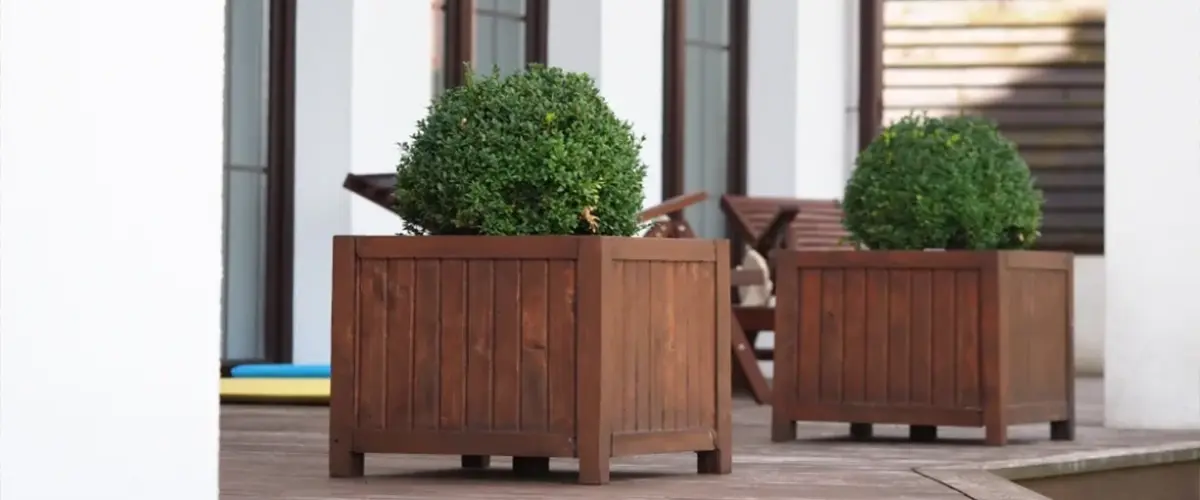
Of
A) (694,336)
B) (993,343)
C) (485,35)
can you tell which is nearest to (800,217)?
(485,35)

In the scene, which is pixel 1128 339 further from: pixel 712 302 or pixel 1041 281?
pixel 712 302

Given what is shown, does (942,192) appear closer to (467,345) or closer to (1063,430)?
(1063,430)

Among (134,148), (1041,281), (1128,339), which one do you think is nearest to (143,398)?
(134,148)

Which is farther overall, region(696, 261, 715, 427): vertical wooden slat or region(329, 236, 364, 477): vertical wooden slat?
region(696, 261, 715, 427): vertical wooden slat

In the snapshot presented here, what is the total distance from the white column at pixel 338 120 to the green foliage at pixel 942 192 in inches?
106

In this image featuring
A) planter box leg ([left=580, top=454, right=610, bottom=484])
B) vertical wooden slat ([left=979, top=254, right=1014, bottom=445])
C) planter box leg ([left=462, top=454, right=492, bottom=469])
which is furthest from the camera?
vertical wooden slat ([left=979, top=254, right=1014, bottom=445])

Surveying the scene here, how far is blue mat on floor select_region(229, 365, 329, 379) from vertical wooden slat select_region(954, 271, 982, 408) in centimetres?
312

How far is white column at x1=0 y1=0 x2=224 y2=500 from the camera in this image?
2656 millimetres

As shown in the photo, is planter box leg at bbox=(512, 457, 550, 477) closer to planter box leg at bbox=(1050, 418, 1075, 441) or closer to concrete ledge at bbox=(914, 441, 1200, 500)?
concrete ledge at bbox=(914, 441, 1200, 500)

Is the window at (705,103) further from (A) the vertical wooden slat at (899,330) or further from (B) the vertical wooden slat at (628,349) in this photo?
(B) the vertical wooden slat at (628,349)

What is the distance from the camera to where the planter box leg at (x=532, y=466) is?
177 inches

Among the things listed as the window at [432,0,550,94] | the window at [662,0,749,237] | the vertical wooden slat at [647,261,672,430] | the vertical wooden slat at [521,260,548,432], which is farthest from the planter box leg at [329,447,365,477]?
the window at [662,0,749,237]

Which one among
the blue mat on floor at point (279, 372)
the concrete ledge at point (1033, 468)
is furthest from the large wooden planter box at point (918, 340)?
the blue mat on floor at point (279, 372)

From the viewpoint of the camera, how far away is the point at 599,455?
4152 millimetres
